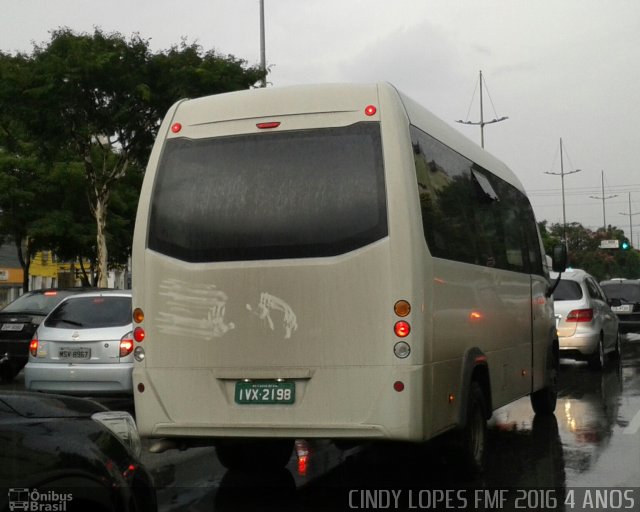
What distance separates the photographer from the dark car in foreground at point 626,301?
24.3m

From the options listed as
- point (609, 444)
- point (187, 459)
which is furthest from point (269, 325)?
point (609, 444)

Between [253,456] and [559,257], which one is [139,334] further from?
[559,257]

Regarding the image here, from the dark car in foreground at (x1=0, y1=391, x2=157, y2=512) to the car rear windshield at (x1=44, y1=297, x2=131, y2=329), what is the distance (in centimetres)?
750

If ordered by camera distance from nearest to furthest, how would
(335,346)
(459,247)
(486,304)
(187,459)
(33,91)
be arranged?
(335,346) → (459,247) → (486,304) → (187,459) → (33,91)

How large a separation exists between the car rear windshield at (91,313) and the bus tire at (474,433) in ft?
17.6

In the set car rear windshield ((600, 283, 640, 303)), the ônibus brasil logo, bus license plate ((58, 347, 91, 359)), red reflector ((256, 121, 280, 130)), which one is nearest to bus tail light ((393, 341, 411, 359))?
red reflector ((256, 121, 280, 130))

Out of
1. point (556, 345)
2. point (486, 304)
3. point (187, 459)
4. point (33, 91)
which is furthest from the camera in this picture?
point (33, 91)

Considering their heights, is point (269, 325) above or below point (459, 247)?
below

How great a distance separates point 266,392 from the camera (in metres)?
6.38

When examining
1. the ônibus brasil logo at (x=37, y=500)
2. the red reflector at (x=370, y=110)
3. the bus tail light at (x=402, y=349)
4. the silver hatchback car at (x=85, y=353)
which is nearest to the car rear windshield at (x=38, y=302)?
the silver hatchback car at (x=85, y=353)

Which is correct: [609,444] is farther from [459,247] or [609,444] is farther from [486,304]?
[459,247]

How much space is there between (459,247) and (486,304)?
938 millimetres

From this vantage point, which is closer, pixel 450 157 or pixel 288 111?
pixel 288 111

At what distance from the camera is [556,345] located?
38.1 feet
